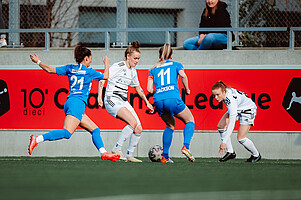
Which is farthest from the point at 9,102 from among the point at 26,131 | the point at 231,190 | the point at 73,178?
the point at 231,190

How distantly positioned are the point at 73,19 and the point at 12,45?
167cm

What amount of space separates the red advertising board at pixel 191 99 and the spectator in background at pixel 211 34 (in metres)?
0.71

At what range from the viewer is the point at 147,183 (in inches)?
256

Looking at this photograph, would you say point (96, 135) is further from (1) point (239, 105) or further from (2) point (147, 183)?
(2) point (147, 183)

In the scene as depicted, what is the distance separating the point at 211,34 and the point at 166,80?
4.10 m

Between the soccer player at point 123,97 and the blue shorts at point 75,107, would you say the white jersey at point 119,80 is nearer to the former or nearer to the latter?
the soccer player at point 123,97

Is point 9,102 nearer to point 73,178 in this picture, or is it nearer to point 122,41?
point 122,41

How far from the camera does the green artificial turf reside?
18.4 feet

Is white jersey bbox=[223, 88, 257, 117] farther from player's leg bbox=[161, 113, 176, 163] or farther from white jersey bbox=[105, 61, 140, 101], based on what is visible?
white jersey bbox=[105, 61, 140, 101]

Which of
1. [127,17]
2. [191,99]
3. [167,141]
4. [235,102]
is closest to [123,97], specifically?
[167,141]

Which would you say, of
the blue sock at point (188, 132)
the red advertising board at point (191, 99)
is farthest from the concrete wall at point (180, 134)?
A: the blue sock at point (188, 132)

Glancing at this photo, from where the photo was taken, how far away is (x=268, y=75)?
13.3 metres

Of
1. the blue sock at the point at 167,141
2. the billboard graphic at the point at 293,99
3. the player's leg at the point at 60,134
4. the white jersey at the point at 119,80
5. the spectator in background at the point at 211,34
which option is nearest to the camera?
the player's leg at the point at 60,134

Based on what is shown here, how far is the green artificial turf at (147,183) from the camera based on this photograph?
5598 millimetres
